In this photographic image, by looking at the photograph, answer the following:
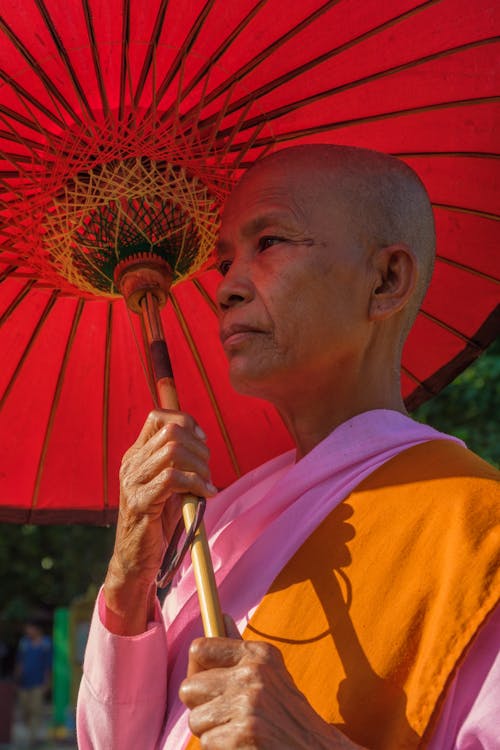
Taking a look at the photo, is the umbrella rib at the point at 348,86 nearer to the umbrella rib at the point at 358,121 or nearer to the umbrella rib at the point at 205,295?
the umbrella rib at the point at 358,121

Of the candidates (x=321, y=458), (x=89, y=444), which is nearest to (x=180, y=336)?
(x=89, y=444)

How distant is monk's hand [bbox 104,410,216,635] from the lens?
1.81m

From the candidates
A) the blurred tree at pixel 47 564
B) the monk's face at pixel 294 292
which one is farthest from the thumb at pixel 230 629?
the blurred tree at pixel 47 564

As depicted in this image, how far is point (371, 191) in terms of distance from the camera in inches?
85.3

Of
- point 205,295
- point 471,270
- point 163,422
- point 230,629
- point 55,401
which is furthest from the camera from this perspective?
point 55,401

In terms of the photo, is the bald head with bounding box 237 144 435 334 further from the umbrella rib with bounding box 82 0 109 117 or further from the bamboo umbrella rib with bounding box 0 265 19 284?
the bamboo umbrella rib with bounding box 0 265 19 284

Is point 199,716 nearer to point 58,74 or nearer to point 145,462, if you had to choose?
point 145,462

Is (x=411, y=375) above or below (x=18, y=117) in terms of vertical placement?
below

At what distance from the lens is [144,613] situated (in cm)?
199

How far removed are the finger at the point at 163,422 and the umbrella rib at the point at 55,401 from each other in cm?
105

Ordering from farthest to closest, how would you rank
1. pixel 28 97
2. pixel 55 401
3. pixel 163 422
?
pixel 55 401 → pixel 28 97 → pixel 163 422

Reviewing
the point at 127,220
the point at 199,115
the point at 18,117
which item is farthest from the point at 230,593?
the point at 18,117

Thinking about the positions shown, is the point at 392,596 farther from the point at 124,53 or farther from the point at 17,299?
the point at 17,299

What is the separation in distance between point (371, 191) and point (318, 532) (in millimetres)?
781
